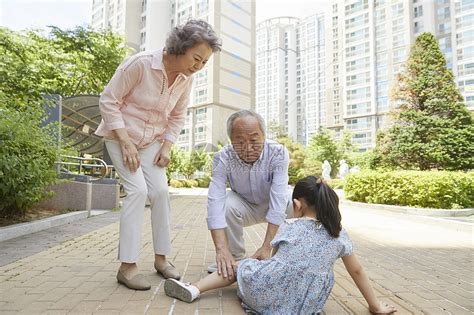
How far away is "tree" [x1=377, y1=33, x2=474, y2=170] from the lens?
1169cm

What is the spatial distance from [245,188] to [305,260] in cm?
87

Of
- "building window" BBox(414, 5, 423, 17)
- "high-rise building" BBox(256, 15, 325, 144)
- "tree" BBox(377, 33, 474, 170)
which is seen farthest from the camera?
"high-rise building" BBox(256, 15, 325, 144)

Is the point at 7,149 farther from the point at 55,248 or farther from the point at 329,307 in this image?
the point at 329,307

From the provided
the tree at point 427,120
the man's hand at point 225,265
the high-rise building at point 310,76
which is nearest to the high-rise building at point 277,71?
the high-rise building at point 310,76

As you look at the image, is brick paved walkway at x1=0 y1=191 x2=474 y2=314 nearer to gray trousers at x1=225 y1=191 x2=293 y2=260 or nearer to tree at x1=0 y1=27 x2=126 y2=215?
gray trousers at x1=225 y1=191 x2=293 y2=260

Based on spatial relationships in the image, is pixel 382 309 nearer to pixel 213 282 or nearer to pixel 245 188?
pixel 213 282

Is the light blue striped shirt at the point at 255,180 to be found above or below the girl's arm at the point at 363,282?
above

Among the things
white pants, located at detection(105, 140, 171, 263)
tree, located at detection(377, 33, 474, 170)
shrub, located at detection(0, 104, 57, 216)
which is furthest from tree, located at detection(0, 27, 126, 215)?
tree, located at detection(377, 33, 474, 170)

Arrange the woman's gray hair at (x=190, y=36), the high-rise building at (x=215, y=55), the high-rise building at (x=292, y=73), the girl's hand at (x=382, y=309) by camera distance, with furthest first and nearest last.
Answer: the high-rise building at (x=292, y=73) → the high-rise building at (x=215, y=55) → the woman's gray hair at (x=190, y=36) → the girl's hand at (x=382, y=309)

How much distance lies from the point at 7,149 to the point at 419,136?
40.9 ft

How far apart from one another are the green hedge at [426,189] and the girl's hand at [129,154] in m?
8.37

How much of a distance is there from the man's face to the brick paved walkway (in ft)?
2.99

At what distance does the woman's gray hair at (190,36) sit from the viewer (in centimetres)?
217

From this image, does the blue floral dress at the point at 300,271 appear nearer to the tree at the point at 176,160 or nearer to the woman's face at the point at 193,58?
the woman's face at the point at 193,58
